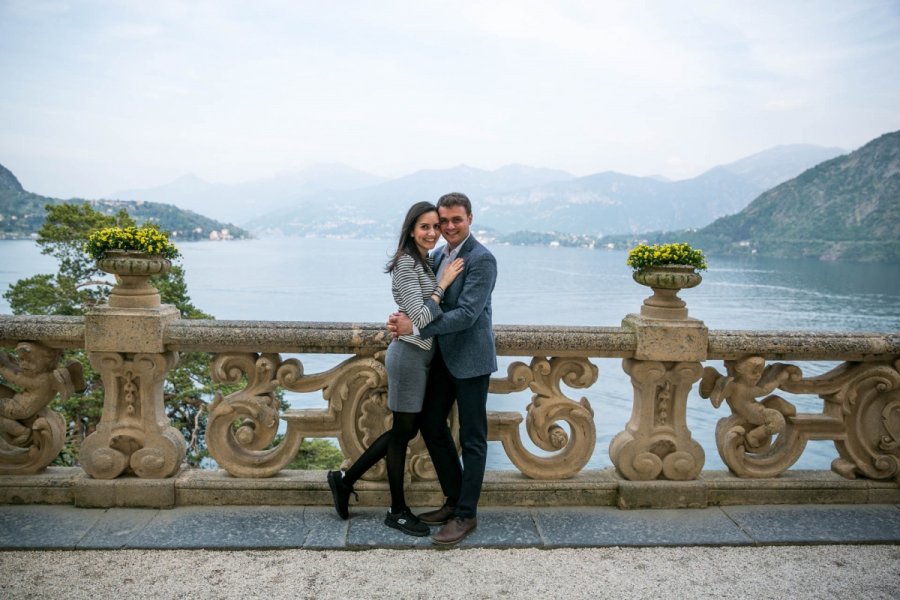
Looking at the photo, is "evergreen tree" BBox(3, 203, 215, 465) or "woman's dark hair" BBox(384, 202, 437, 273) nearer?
"woman's dark hair" BBox(384, 202, 437, 273)

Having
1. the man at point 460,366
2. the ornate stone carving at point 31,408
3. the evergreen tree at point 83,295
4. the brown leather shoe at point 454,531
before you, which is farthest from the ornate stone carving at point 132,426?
the evergreen tree at point 83,295

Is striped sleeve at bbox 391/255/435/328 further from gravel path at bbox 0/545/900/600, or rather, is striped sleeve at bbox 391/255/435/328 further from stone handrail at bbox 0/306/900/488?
gravel path at bbox 0/545/900/600

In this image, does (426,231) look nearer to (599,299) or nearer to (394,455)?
(394,455)

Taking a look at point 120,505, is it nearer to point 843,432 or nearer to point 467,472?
point 467,472

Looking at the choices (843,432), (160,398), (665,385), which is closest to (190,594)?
(160,398)

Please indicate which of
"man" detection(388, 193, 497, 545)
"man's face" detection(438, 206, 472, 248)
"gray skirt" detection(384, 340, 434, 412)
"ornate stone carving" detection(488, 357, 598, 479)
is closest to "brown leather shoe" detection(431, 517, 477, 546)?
"man" detection(388, 193, 497, 545)

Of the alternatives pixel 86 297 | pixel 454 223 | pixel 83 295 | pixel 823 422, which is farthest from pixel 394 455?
pixel 83 295

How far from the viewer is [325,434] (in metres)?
4.13

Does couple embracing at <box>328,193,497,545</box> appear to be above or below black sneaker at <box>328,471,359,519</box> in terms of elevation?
above

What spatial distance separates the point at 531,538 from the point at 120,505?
7.92 ft

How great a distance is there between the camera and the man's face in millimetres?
3604

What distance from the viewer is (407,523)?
3742mm

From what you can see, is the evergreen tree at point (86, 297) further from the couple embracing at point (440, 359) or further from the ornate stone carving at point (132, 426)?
the couple embracing at point (440, 359)

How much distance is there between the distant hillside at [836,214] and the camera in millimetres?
105938
